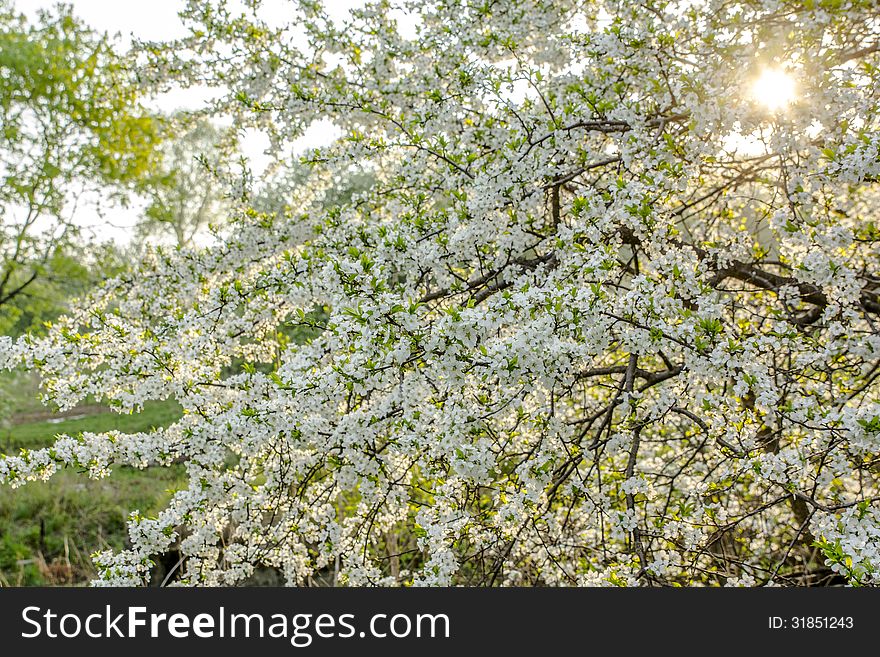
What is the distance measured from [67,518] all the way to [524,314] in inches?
367

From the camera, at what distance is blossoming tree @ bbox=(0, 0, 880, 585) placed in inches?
107

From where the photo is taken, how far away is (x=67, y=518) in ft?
30.7

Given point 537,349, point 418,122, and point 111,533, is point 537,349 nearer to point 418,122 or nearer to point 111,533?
point 418,122

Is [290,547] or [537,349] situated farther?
[290,547]

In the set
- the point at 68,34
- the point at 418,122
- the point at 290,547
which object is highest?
the point at 68,34

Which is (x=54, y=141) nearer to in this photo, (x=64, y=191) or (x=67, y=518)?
(x=64, y=191)

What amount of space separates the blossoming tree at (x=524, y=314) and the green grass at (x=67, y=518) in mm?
4978

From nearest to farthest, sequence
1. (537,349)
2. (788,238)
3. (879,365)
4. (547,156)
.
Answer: (537,349), (788,238), (547,156), (879,365)

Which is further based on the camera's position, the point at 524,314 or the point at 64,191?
the point at 64,191

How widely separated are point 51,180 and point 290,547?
9790mm

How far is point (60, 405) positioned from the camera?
11.8ft

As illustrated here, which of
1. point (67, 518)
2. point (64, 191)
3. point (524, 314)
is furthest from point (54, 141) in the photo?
point (524, 314)
